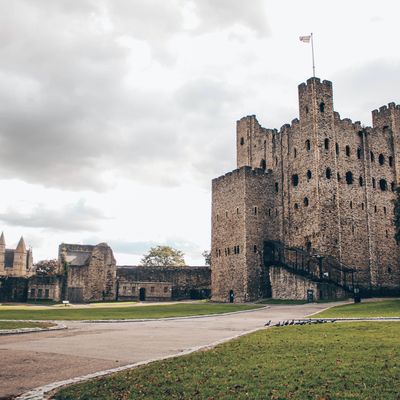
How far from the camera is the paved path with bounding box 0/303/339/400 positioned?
10.6 metres

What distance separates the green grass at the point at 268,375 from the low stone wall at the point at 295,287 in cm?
3037

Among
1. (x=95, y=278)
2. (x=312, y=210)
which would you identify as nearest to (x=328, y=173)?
(x=312, y=210)

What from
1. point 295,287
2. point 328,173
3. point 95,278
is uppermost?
point 328,173

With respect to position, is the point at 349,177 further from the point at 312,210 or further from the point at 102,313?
the point at 102,313

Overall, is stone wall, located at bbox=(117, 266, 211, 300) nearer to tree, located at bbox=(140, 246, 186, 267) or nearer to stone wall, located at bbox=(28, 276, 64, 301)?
stone wall, located at bbox=(28, 276, 64, 301)

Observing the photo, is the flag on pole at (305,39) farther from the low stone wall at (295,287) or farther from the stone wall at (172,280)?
the stone wall at (172,280)

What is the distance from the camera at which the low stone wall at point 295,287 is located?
43781mm

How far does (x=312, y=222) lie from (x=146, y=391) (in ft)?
143

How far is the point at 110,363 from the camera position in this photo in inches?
465

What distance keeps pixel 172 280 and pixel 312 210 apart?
2210 centimetres

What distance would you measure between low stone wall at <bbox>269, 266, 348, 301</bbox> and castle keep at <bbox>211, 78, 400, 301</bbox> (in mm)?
148

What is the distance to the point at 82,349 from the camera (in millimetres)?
14336

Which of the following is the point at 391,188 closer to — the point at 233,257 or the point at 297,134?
the point at 297,134

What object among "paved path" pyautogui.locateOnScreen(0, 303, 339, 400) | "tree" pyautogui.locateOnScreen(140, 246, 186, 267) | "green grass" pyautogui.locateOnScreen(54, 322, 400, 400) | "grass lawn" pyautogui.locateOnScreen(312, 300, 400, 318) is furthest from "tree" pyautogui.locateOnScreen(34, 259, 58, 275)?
"green grass" pyautogui.locateOnScreen(54, 322, 400, 400)
